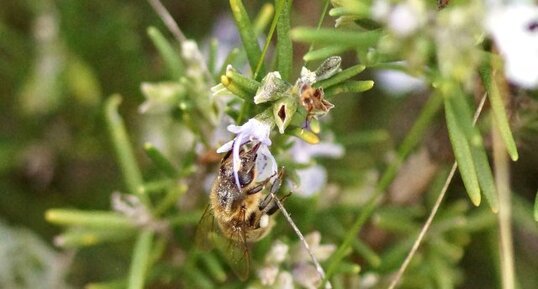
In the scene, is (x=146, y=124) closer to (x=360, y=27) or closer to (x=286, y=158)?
(x=286, y=158)

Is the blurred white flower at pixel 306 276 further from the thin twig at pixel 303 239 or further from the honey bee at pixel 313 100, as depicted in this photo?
the honey bee at pixel 313 100

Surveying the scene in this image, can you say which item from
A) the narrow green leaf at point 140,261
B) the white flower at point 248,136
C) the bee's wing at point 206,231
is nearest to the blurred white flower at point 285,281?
the bee's wing at point 206,231

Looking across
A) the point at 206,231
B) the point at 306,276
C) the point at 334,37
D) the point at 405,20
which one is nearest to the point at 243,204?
the point at 206,231

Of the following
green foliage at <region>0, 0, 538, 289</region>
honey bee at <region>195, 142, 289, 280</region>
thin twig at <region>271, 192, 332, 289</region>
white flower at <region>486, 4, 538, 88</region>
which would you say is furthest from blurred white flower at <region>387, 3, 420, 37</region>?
thin twig at <region>271, 192, 332, 289</region>

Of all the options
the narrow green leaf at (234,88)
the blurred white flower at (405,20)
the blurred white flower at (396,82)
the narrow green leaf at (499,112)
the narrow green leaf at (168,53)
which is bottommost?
the blurred white flower at (396,82)

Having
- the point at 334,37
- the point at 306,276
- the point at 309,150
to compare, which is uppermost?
the point at 334,37

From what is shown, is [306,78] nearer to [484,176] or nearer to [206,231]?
[484,176]
